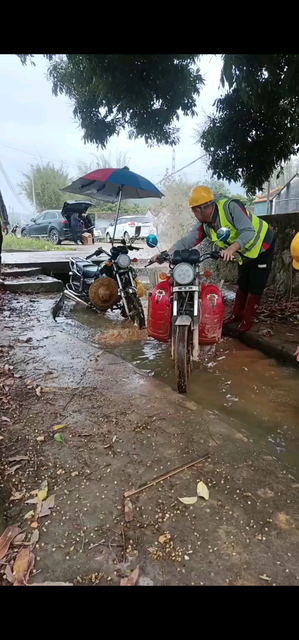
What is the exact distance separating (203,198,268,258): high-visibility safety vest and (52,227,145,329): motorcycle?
1.43m

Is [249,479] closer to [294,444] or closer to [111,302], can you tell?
[294,444]

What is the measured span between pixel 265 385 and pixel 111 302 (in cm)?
282

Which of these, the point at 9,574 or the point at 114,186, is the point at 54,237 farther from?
the point at 9,574

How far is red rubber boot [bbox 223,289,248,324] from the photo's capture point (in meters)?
4.90

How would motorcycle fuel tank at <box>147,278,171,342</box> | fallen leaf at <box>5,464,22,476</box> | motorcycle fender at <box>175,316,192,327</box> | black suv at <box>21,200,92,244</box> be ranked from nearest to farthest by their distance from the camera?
fallen leaf at <box>5,464,22,476</box>, motorcycle fender at <box>175,316,192,327</box>, motorcycle fuel tank at <box>147,278,171,342</box>, black suv at <box>21,200,92,244</box>

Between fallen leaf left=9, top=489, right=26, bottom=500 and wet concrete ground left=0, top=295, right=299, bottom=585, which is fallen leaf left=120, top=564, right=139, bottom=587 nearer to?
wet concrete ground left=0, top=295, right=299, bottom=585

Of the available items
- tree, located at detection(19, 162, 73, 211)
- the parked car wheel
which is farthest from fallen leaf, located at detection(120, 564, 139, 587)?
tree, located at detection(19, 162, 73, 211)

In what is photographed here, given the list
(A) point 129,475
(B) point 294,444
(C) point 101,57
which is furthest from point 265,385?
(C) point 101,57

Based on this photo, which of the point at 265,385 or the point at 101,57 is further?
the point at 101,57

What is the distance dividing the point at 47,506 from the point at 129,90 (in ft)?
18.6

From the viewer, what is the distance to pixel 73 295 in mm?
6309

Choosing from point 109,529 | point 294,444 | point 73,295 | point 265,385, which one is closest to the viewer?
point 109,529

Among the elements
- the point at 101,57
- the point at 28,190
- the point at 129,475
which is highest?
the point at 28,190

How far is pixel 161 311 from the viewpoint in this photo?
3324mm
